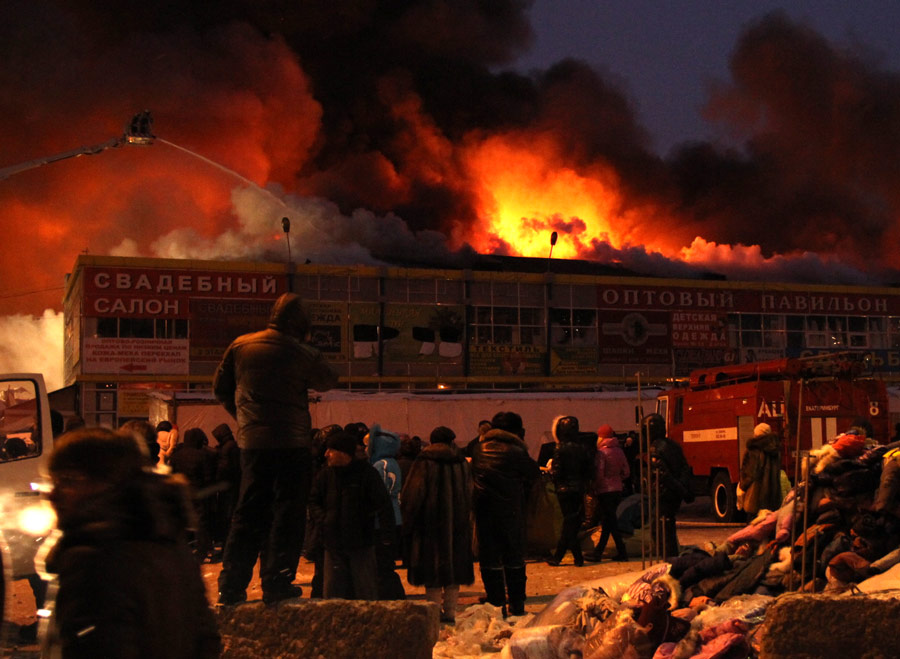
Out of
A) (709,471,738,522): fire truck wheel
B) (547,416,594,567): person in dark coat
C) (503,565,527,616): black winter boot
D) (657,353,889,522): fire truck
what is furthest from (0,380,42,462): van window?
(709,471,738,522): fire truck wheel

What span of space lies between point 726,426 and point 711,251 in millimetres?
44942

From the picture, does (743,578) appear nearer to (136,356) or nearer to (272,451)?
(272,451)

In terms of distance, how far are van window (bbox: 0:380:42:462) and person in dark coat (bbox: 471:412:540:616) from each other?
362cm

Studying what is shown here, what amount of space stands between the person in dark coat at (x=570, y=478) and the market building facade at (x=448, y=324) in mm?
28216

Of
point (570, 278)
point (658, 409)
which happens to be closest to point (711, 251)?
point (570, 278)

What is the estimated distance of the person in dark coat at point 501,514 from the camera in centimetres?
891

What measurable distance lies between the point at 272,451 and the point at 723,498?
15148mm

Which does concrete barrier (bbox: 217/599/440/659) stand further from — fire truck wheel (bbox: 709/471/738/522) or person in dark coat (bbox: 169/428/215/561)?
fire truck wheel (bbox: 709/471/738/522)

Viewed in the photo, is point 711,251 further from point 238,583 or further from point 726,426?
point 238,583

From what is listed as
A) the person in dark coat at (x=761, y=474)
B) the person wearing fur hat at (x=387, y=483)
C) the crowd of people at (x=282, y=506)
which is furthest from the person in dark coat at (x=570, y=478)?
the person in dark coat at (x=761, y=474)

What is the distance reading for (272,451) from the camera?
5.79m

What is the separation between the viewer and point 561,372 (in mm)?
44625

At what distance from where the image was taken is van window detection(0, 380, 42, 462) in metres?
8.70

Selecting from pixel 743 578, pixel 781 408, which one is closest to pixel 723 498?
pixel 781 408
